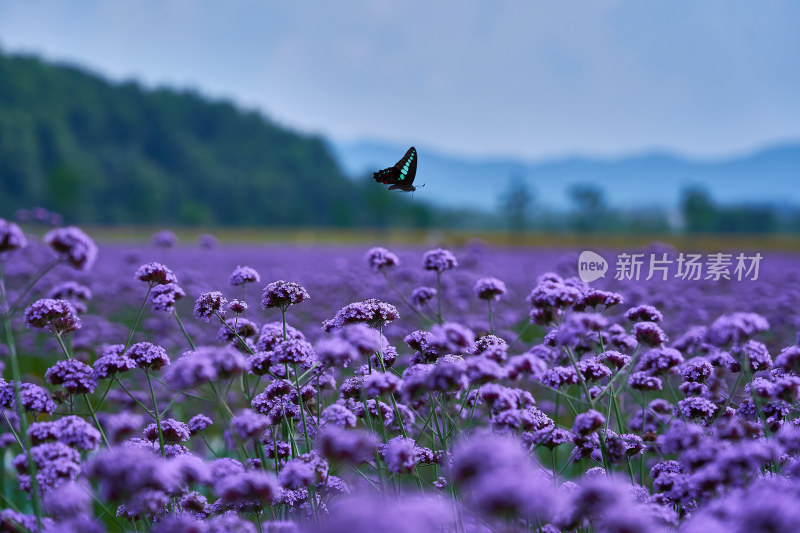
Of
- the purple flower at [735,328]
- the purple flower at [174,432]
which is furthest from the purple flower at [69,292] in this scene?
the purple flower at [735,328]

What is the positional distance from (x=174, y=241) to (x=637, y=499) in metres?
10.0

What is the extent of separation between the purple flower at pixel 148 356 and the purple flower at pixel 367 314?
1.15 m

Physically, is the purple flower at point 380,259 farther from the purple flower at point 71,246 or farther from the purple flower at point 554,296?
the purple flower at point 71,246

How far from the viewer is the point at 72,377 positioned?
406 cm

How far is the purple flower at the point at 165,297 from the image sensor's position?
4.49 m

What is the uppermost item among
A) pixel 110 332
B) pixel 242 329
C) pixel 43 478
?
pixel 242 329

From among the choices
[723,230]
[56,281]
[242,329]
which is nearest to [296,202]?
[723,230]

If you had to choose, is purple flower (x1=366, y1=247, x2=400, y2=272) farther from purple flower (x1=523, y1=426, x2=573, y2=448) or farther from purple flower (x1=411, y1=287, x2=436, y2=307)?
purple flower (x1=523, y1=426, x2=573, y2=448)

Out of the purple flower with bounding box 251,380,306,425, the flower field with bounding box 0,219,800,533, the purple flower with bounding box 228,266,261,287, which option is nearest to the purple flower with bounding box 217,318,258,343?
the flower field with bounding box 0,219,800,533

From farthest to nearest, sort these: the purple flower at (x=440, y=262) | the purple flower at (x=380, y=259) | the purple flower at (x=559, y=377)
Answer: the purple flower at (x=380, y=259), the purple flower at (x=440, y=262), the purple flower at (x=559, y=377)

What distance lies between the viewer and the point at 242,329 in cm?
506

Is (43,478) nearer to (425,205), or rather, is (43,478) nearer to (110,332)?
(110,332)

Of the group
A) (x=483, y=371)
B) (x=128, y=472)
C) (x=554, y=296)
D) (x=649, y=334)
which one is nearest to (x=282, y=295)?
(x=554, y=296)

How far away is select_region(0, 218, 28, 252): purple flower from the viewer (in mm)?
3490
